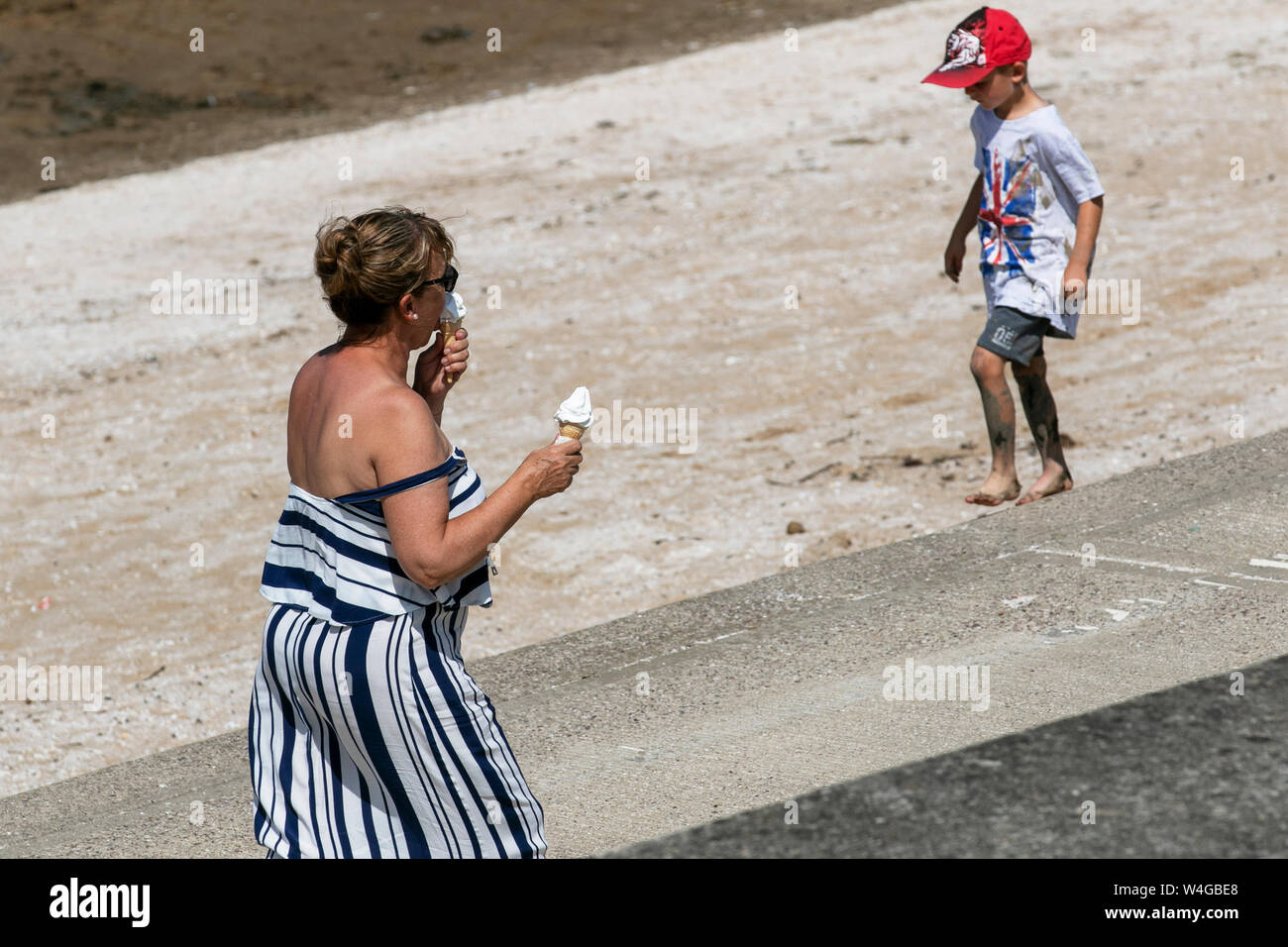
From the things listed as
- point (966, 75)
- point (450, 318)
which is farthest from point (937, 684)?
point (966, 75)

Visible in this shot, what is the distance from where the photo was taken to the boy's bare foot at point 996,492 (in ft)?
20.1

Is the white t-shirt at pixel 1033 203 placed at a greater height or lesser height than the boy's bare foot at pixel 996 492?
greater

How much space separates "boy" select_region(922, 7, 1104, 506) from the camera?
5.76 metres

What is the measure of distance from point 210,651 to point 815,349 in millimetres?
4394

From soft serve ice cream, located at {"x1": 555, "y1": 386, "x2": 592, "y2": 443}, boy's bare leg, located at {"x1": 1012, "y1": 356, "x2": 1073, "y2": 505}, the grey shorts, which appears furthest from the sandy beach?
soft serve ice cream, located at {"x1": 555, "y1": 386, "x2": 592, "y2": 443}

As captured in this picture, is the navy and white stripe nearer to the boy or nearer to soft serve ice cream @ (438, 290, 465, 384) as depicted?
soft serve ice cream @ (438, 290, 465, 384)

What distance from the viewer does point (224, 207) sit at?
13531 mm

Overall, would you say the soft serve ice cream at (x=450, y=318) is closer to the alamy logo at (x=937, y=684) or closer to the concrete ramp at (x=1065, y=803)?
the concrete ramp at (x=1065, y=803)

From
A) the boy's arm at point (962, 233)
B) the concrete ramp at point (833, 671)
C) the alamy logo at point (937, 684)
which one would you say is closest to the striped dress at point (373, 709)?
the concrete ramp at point (833, 671)

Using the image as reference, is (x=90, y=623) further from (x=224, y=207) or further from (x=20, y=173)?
(x=20, y=173)

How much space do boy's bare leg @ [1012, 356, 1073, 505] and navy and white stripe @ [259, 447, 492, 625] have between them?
11.4ft

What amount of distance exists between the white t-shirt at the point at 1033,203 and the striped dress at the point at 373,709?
132 inches

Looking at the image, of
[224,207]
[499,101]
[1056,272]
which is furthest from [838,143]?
[1056,272]
